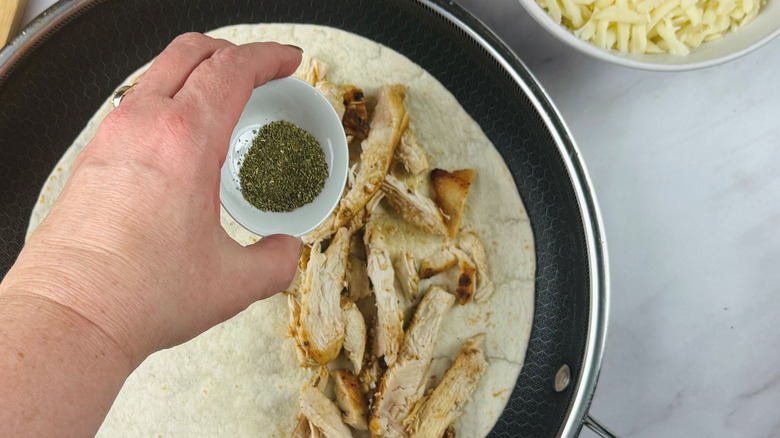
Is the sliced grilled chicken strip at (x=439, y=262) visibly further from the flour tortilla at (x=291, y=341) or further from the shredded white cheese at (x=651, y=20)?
the shredded white cheese at (x=651, y=20)

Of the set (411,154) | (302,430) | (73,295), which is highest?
(73,295)

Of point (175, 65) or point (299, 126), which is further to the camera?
point (299, 126)

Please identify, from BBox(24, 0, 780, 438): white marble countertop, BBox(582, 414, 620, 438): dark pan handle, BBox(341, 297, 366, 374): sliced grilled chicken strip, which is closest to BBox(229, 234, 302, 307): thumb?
BBox(341, 297, 366, 374): sliced grilled chicken strip

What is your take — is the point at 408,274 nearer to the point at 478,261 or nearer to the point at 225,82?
the point at 478,261

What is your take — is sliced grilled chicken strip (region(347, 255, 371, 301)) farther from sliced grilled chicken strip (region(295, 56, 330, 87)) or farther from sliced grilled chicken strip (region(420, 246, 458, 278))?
sliced grilled chicken strip (region(295, 56, 330, 87))

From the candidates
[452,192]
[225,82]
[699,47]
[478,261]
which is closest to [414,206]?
[452,192]

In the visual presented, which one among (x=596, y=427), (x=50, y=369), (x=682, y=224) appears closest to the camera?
(x=50, y=369)

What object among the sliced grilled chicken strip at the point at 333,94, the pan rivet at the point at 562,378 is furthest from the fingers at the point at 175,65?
the pan rivet at the point at 562,378
